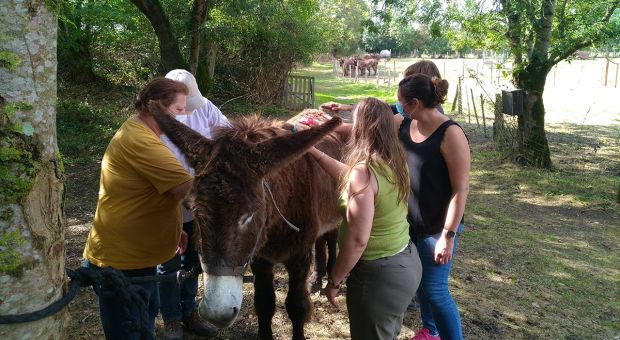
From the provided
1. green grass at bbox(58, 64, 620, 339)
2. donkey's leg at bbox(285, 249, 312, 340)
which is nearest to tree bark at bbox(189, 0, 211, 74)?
green grass at bbox(58, 64, 620, 339)

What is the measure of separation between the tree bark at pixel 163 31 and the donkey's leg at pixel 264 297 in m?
7.39

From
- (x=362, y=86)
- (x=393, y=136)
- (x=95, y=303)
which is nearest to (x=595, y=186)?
(x=393, y=136)

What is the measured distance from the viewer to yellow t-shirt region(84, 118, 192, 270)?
2.47m

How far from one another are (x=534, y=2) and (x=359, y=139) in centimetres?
806

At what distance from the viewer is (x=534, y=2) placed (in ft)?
29.0

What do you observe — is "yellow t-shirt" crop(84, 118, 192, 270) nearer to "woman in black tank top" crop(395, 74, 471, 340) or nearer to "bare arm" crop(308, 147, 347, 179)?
"bare arm" crop(308, 147, 347, 179)

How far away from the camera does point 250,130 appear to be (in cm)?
280

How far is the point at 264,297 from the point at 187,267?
668 mm

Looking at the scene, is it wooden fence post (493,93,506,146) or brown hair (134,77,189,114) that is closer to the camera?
brown hair (134,77,189,114)

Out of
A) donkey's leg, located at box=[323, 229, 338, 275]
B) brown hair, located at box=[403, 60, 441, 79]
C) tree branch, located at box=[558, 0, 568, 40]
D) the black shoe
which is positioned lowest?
the black shoe

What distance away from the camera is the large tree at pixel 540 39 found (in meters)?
8.73

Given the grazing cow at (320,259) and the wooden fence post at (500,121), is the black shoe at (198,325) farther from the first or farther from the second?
the wooden fence post at (500,121)

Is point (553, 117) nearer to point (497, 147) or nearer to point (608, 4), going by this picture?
point (497, 147)

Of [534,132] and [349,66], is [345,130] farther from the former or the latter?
[349,66]
